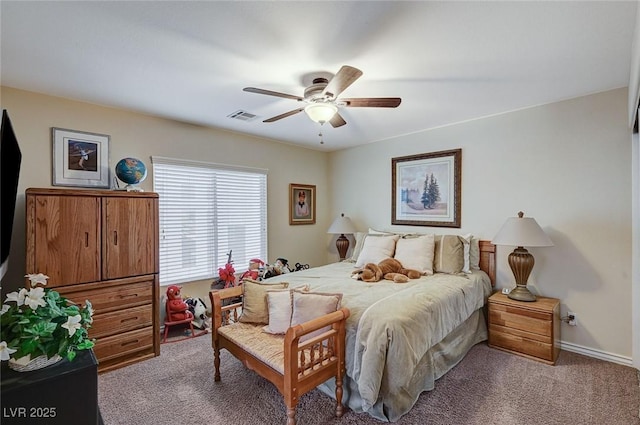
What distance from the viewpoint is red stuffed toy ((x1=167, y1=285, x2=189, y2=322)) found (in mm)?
3205

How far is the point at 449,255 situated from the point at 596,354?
150 cm

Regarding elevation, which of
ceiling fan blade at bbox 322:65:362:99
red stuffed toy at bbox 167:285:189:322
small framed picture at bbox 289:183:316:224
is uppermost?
ceiling fan blade at bbox 322:65:362:99

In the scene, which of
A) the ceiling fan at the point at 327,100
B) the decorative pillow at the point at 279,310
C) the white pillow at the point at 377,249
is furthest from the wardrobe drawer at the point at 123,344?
the ceiling fan at the point at 327,100

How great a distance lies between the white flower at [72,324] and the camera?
4.08 feet

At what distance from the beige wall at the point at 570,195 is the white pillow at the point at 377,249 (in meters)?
0.87

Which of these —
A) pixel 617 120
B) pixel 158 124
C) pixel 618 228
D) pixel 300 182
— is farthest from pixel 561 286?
pixel 158 124

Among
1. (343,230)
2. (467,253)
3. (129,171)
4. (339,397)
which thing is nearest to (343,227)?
(343,230)

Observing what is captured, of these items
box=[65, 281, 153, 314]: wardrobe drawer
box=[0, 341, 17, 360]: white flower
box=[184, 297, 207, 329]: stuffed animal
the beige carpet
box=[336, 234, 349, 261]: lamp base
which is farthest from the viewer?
box=[336, 234, 349, 261]: lamp base

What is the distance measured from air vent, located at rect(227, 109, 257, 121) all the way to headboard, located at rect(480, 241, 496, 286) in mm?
3048

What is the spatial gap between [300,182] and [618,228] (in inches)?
148

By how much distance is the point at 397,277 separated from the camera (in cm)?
287

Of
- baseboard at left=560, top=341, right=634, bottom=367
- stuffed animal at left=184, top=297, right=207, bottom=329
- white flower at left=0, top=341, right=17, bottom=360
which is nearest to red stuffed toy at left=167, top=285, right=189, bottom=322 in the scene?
stuffed animal at left=184, top=297, right=207, bottom=329

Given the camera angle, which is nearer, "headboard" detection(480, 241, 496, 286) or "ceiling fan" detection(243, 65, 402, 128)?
"ceiling fan" detection(243, 65, 402, 128)

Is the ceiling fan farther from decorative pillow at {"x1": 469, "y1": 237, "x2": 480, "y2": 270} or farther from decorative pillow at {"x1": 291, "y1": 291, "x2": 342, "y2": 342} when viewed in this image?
decorative pillow at {"x1": 469, "y1": 237, "x2": 480, "y2": 270}
